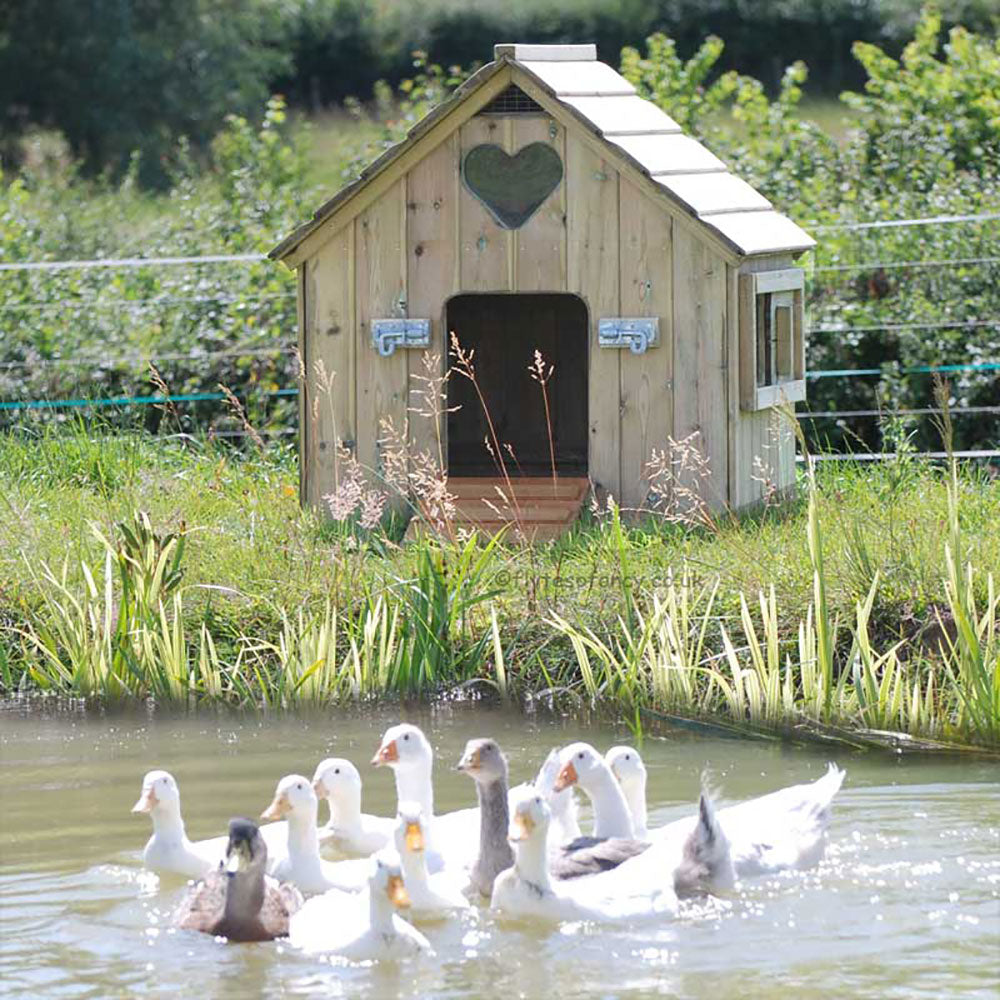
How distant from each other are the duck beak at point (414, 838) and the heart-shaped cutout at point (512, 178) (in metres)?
4.78

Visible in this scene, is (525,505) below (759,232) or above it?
below

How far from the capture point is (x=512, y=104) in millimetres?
10844

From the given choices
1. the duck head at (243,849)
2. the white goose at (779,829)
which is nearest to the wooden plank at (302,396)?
the white goose at (779,829)

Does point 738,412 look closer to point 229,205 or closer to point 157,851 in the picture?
point 157,851

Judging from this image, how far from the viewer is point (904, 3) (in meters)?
35.4

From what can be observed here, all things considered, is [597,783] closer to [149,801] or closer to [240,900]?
[240,900]

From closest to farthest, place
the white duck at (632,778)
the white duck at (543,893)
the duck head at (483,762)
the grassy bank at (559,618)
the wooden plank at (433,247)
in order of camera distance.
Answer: the white duck at (543,893) → the duck head at (483,762) → the white duck at (632,778) → the grassy bank at (559,618) → the wooden plank at (433,247)

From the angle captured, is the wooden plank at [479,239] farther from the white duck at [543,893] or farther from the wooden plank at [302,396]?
the white duck at [543,893]

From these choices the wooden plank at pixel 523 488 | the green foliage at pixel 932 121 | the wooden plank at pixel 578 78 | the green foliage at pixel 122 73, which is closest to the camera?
the wooden plank at pixel 578 78

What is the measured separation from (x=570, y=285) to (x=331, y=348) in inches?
52.2

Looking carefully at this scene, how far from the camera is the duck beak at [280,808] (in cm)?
705

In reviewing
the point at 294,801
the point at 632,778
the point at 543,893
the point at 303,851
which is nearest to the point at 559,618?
the point at 632,778

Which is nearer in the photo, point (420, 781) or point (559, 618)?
point (420, 781)

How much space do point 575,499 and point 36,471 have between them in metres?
3.19
